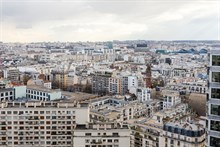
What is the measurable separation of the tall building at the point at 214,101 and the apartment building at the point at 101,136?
4688 millimetres

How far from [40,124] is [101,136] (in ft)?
10.7

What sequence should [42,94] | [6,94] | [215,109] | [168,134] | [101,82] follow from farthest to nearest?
Result: [101,82] → [42,94] → [6,94] → [168,134] → [215,109]

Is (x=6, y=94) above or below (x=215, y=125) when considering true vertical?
below

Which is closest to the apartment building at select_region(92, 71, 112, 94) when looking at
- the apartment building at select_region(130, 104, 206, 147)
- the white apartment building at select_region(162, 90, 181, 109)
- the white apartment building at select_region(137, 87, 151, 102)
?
the white apartment building at select_region(137, 87, 151, 102)

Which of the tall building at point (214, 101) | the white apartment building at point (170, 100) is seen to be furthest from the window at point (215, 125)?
the white apartment building at point (170, 100)

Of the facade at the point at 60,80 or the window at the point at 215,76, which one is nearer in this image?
the window at the point at 215,76

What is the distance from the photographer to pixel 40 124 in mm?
12922

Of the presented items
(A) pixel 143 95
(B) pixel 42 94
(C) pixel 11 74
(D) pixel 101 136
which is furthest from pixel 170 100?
(C) pixel 11 74

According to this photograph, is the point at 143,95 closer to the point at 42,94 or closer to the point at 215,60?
the point at 42,94

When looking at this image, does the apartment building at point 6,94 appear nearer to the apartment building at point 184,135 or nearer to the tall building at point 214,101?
the apartment building at point 184,135

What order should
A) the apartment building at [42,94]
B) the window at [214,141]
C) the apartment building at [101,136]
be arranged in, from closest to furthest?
the window at [214,141] → the apartment building at [101,136] → the apartment building at [42,94]

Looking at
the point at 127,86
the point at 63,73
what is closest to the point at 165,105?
the point at 127,86

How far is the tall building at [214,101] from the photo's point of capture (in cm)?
639

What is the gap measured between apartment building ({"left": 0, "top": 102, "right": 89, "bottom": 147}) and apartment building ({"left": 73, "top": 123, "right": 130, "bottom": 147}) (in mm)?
1969
